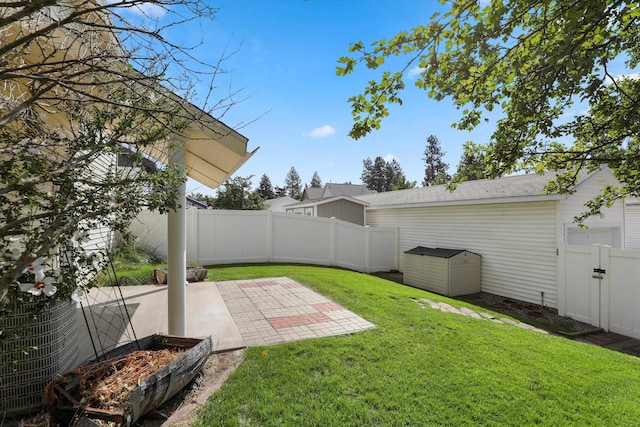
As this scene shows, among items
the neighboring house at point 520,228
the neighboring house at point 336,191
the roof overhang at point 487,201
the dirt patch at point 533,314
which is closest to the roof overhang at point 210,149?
the neighboring house at point 520,228

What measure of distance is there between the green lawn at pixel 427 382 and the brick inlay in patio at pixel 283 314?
365 millimetres

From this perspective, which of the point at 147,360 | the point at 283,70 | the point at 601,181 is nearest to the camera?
the point at 147,360

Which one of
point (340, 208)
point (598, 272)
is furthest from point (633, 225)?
point (340, 208)

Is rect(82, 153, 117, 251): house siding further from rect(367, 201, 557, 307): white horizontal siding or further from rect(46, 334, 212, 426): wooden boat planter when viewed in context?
rect(367, 201, 557, 307): white horizontal siding

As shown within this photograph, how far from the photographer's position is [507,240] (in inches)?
365

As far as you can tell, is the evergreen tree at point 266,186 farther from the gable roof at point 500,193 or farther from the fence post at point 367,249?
the gable roof at point 500,193

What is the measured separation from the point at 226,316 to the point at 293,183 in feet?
257

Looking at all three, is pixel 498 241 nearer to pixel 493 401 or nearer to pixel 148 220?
pixel 493 401

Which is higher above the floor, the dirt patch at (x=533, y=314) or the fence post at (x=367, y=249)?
the fence post at (x=367, y=249)

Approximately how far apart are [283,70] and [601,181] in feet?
34.0

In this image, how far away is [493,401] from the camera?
307 centimetres

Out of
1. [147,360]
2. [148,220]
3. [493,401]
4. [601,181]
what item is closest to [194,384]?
[147,360]

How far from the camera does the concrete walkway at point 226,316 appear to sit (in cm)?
444

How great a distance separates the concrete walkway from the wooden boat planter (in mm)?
984
